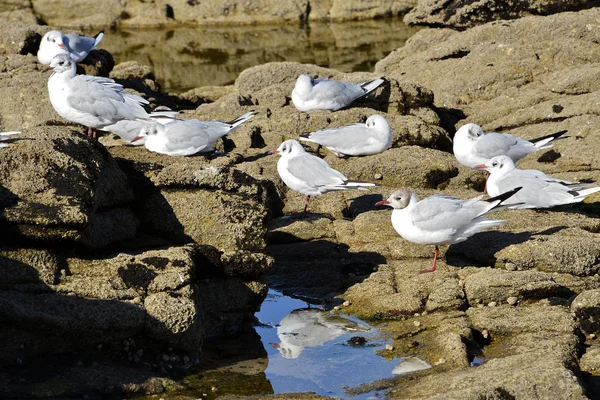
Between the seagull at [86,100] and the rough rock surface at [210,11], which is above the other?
the rough rock surface at [210,11]

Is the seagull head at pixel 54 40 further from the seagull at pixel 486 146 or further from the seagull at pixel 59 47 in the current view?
the seagull at pixel 486 146

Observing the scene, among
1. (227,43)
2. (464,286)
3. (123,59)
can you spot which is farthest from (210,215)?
(227,43)

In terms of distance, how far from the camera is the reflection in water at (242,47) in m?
24.9

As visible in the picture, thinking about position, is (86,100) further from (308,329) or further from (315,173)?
(308,329)

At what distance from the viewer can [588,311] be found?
7.76 m

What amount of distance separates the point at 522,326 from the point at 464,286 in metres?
0.84

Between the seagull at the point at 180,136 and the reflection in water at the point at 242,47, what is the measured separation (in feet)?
36.6

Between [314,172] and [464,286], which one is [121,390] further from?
[314,172]

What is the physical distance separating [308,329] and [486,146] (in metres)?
4.37

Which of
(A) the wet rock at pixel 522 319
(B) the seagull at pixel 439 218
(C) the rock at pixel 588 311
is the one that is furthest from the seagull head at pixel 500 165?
(C) the rock at pixel 588 311

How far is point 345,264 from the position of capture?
31.1 feet

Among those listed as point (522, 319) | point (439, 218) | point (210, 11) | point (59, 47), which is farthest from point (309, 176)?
point (210, 11)

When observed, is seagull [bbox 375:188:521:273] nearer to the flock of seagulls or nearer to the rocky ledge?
the flock of seagulls

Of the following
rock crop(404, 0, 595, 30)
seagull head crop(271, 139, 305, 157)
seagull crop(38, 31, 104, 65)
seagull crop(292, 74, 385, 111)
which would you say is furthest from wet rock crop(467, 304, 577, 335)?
rock crop(404, 0, 595, 30)
